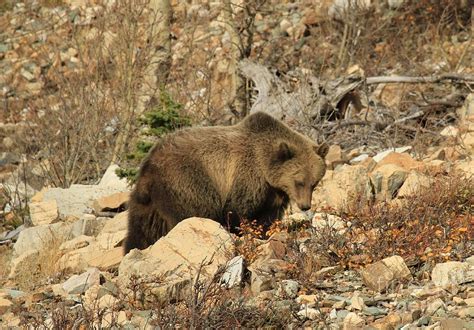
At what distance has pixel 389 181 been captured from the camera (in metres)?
9.65

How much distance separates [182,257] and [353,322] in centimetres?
175

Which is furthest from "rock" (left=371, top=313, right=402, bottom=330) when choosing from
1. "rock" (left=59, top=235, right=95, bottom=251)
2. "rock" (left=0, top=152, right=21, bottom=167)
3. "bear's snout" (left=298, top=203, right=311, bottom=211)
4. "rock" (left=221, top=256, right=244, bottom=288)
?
"rock" (left=0, top=152, right=21, bottom=167)

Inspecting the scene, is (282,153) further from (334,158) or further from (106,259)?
(334,158)

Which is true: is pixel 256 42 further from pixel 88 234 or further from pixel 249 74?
pixel 88 234

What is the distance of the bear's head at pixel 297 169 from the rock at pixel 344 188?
1.38 feet

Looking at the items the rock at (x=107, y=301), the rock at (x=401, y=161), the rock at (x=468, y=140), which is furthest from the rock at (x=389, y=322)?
the rock at (x=468, y=140)

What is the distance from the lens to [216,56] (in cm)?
1941

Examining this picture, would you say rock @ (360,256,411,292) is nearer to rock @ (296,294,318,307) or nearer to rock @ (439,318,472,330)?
rock @ (296,294,318,307)

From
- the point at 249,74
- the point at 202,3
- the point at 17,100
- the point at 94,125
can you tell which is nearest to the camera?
the point at 94,125

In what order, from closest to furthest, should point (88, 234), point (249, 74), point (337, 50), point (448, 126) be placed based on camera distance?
point (88, 234) → point (448, 126) → point (249, 74) → point (337, 50)

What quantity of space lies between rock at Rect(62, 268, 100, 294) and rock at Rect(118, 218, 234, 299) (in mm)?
321

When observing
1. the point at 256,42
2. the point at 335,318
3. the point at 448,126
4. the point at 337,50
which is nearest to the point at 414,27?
the point at 337,50

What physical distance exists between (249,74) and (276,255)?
25.8 ft

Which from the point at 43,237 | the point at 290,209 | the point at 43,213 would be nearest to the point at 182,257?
the point at 290,209
